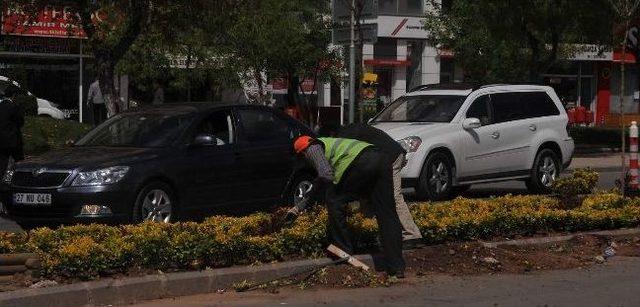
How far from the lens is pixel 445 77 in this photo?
1604 inches

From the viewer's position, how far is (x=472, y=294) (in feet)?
28.3

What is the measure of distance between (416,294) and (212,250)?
68.6 inches

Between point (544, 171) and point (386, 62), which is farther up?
point (386, 62)

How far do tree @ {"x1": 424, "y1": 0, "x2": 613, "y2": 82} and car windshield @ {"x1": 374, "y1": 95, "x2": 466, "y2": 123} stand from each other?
403 inches

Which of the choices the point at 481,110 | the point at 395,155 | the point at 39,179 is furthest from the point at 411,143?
the point at 39,179

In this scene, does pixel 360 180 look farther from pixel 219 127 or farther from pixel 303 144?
pixel 219 127

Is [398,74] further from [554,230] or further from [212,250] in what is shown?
[212,250]

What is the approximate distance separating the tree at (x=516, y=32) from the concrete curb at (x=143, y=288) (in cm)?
1806

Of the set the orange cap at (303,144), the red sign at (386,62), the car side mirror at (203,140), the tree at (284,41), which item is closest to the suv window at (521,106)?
the car side mirror at (203,140)

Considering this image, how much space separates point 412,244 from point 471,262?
25.2 inches

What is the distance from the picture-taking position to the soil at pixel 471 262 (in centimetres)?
884

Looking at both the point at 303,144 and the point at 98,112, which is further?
the point at 98,112

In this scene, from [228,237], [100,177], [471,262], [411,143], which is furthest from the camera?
[411,143]

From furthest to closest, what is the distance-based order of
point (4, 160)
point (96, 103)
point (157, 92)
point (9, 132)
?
point (157, 92), point (96, 103), point (4, 160), point (9, 132)
